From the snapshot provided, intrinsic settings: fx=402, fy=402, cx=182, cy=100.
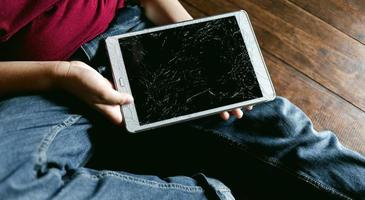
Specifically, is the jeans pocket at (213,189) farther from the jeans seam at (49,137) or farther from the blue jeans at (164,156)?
the jeans seam at (49,137)

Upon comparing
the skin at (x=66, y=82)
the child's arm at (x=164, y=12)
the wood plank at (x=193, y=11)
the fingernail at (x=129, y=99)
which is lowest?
the fingernail at (x=129, y=99)

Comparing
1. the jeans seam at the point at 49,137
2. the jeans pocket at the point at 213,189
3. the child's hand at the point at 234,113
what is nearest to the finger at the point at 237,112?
the child's hand at the point at 234,113

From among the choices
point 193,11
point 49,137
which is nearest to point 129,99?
point 49,137

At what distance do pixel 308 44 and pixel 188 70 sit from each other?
0.38m

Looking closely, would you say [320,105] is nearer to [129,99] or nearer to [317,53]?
[317,53]

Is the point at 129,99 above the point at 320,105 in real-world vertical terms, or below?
above

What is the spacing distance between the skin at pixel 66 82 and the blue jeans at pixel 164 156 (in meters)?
0.02

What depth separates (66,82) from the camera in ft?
2.12

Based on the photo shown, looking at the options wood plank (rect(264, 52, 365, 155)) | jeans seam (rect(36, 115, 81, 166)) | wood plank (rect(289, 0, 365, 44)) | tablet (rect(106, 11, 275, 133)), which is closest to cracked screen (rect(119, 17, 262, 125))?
tablet (rect(106, 11, 275, 133))

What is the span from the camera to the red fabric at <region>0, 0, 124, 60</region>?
618 millimetres

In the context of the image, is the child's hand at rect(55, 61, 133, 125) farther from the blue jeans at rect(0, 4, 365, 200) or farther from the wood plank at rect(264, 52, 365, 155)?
the wood plank at rect(264, 52, 365, 155)

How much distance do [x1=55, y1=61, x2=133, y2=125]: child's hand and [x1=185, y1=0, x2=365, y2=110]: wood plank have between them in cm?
43

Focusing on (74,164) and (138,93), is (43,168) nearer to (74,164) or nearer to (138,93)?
(74,164)

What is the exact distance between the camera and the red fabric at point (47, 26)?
0.62 meters
